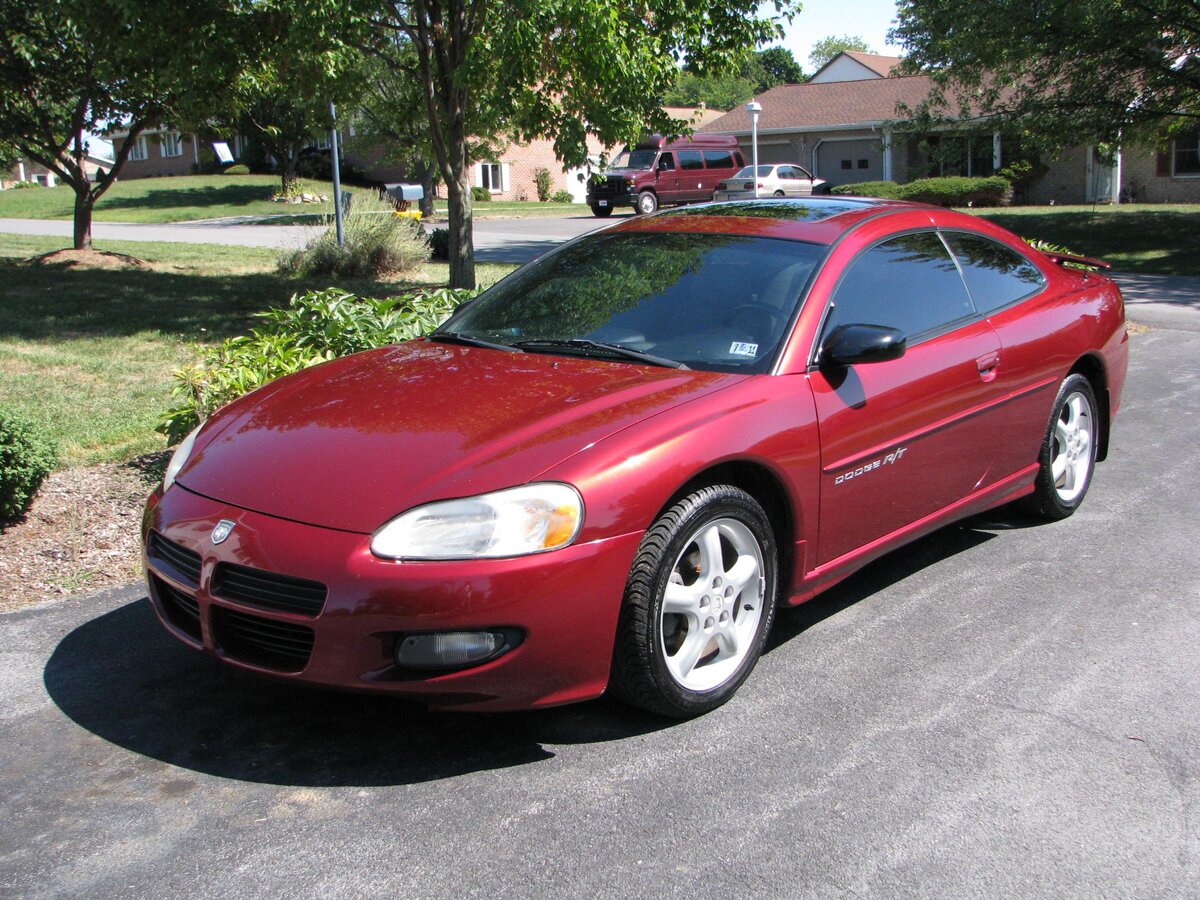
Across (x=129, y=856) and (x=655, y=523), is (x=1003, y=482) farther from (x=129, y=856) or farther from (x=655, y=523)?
(x=129, y=856)

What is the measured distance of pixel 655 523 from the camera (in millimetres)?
3459

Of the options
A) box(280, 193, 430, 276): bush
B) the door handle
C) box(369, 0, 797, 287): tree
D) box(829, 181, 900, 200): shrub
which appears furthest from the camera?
box(829, 181, 900, 200): shrub

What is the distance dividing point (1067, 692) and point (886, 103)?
40.4 m

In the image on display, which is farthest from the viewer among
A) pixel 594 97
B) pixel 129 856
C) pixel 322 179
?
pixel 322 179

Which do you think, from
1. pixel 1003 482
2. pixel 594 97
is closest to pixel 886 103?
pixel 594 97

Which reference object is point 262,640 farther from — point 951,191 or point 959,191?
point 959,191

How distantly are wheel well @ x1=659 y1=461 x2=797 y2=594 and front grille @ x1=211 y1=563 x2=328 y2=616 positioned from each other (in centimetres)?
121

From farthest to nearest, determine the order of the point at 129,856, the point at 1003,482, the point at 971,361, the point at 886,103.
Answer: the point at 886,103 < the point at 1003,482 < the point at 971,361 < the point at 129,856

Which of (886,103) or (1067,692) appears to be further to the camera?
(886,103)

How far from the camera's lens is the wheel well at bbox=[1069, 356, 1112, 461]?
5651 mm

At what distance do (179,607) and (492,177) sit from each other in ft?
154

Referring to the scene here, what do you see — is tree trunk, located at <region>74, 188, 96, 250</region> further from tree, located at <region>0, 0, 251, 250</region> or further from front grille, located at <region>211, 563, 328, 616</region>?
front grille, located at <region>211, 563, 328, 616</region>

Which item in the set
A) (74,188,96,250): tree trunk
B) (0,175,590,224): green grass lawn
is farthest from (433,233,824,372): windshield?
(0,175,590,224): green grass lawn

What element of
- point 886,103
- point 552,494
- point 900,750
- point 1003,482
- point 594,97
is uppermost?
point 886,103
